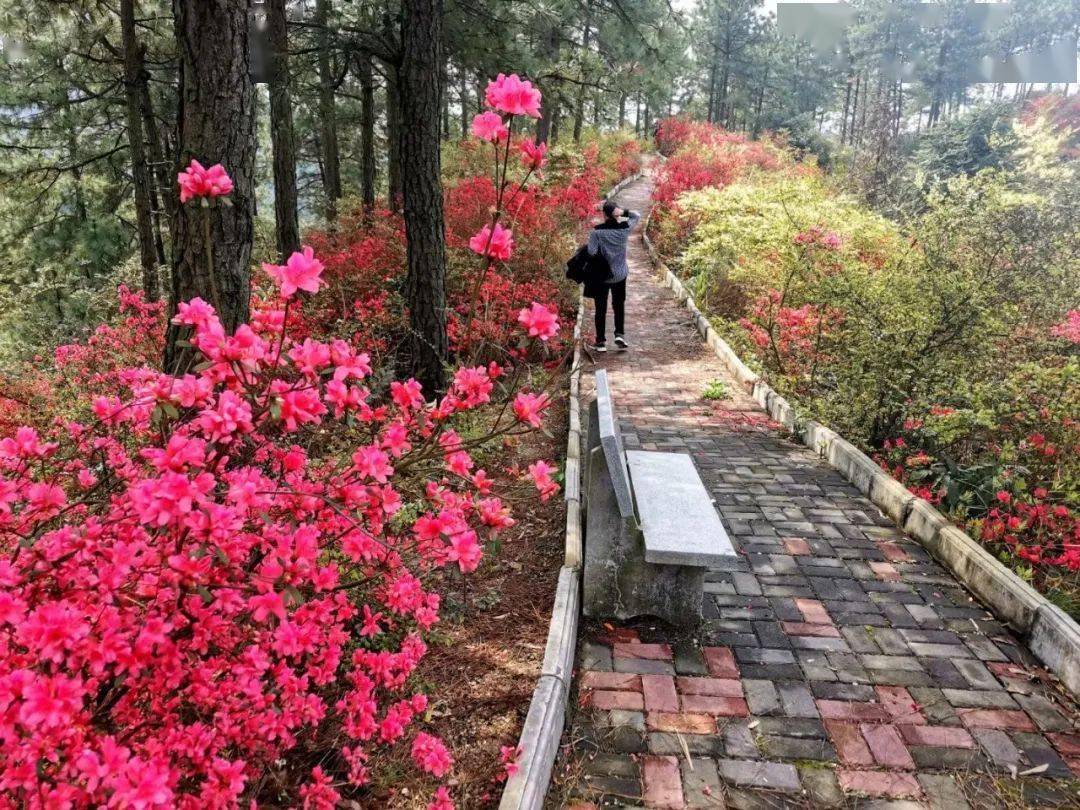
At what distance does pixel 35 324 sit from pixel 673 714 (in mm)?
17517

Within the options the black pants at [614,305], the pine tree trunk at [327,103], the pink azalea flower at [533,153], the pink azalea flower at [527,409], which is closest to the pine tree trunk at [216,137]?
the pink azalea flower at [533,153]

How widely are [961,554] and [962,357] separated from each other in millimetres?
2248

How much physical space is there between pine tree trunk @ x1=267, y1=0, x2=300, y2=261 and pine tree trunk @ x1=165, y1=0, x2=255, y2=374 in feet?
13.8

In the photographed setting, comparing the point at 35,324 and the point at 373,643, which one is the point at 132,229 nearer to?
the point at 35,324

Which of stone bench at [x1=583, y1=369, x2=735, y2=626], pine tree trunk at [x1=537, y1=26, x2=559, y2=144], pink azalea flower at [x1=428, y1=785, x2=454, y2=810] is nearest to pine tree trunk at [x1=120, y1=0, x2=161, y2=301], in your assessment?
pine tree trunk at [x1=537, y1=26, x2=559, y2=144]

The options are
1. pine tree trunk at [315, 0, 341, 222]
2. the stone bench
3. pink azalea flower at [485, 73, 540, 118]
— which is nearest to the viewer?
pink azalea flower at [485, 73, 540, 118]

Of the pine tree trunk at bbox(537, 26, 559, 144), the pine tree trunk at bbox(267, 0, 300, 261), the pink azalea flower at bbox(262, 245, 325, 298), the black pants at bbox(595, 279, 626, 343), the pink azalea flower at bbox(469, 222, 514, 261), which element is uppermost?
the pine tree trunk at bbox(537, 26, 559, 144)

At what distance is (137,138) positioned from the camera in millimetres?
10570

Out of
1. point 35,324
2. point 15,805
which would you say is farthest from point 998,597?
point 35,324

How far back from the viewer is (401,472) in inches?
97.3

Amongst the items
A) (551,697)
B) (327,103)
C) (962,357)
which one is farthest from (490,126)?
(327,103)

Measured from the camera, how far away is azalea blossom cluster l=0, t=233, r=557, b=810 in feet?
5.18

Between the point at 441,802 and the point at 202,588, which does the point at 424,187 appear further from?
the point at 441,802

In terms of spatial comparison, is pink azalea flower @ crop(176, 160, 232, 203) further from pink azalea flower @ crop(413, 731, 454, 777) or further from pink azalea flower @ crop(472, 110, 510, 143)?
pink azalea flower @ crop(413, 731, 454, 777)
